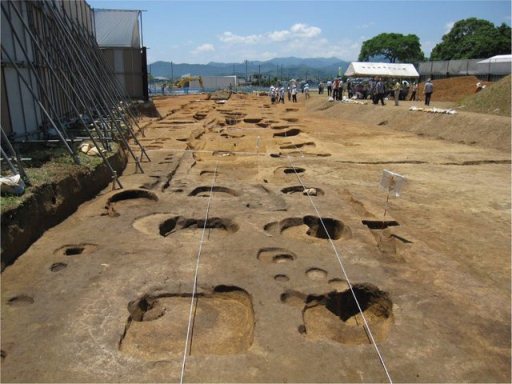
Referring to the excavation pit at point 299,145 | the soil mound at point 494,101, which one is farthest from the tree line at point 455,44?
the excavation pit at point 299,145

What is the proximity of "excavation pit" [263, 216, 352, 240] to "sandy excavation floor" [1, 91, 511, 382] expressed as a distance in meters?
0.03

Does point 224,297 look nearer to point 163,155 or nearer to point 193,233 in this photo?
point 193,233

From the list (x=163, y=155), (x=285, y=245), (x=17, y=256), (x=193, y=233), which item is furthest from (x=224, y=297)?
(x=163, y=155)

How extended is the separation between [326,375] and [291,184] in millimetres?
6541

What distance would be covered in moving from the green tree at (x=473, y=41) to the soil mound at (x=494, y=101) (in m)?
35.7

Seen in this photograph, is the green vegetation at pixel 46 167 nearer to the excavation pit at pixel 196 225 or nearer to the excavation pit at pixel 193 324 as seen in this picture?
the excavation pit at pixel 196 225

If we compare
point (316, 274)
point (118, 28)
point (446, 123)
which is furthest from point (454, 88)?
point (316, 274)

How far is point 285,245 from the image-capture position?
20.3 ft

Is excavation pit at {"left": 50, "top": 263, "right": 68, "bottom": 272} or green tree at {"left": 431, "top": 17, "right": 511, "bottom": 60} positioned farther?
green tree at {"left": 431, "top": 17, "right": 511, "bottom": 60}

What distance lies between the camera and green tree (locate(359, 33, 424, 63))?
69.7m

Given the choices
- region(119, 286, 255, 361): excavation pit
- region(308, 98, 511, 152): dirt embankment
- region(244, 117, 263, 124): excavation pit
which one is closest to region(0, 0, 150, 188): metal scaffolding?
region(119, 286, 255, 361): excavation pit

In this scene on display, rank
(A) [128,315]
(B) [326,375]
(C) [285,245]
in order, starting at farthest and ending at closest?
(C) [285,245] → (A) [128,315] → (B) [326,375]

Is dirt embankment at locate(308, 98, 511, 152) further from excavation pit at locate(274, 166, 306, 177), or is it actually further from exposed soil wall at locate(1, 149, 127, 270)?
exposed soil wall at locate(1, 149, 127, 270)

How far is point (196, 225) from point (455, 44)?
65180mm
